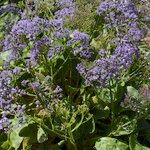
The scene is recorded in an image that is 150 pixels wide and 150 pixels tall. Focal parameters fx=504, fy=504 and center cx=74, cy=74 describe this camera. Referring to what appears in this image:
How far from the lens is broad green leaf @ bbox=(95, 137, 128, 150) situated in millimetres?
3664

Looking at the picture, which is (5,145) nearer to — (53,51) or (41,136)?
(41,136)

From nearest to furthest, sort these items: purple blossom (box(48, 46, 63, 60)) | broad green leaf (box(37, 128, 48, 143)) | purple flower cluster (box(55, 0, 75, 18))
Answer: broad green leaf (box(37, 128, 48, 143)), purple blossom (box(48, 46, 63, 60)), purple flower cluster (box(55, 0, 75, 18))

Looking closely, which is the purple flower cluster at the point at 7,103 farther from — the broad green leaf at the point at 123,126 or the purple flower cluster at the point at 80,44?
the broad green leaf at the point at 123,126

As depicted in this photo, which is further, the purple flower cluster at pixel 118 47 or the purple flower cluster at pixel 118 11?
the purple flower cluster at pixel 118 11

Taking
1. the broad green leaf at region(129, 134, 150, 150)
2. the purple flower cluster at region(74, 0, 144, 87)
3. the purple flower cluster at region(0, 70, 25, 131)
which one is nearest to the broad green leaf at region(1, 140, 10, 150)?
the purple flower cluster at region(0, 70, 25, 131)

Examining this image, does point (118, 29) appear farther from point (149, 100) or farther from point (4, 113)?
point (4, 113)

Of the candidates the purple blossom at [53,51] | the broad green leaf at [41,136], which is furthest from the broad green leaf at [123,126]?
the purple blossom at [53,51]

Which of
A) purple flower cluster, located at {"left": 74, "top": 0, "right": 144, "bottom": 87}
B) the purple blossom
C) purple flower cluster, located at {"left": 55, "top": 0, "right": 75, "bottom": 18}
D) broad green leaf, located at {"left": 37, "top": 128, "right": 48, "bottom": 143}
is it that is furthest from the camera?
purple flower cluster, located at {"left": 55, "top": 0, "right": 75, "bottom": 18}

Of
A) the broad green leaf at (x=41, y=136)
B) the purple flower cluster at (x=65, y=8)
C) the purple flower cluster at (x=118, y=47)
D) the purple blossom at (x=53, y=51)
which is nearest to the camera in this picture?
the purple flower cluster at (x=118, y=47)

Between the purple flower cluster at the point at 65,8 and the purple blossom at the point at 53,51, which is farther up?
the purple flower cluster at the point at 65,8

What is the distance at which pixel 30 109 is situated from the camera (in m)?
3.81

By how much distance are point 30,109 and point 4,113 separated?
0.34m

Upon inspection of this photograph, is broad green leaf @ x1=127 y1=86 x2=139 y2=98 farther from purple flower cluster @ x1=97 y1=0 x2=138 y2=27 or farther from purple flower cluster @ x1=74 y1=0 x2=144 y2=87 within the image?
purple flower cluster @ x1=97 y1=0 x2=138 y2=27

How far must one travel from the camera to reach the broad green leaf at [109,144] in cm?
366
